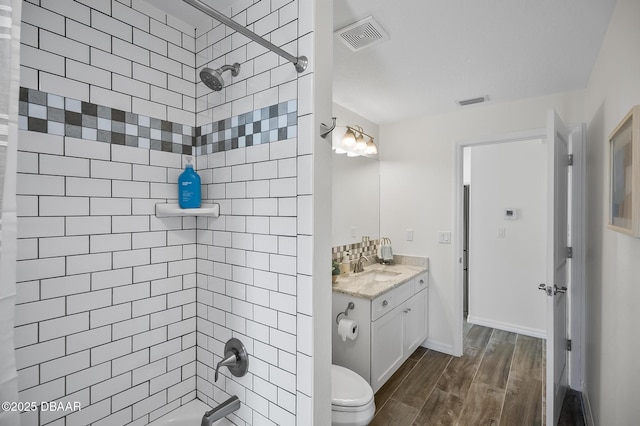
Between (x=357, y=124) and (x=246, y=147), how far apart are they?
6.55ft

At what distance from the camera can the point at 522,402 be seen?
7.27 feet

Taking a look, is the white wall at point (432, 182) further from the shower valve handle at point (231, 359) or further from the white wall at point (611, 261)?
the shower valve handle at point (231, 359)

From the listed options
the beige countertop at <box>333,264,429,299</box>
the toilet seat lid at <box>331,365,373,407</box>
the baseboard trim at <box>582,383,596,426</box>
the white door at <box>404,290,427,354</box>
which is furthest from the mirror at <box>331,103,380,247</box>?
the baseboard trim at <box>582,383,596,426</box>

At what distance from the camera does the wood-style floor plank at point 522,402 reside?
2033 millimetres

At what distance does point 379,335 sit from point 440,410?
2.15ft

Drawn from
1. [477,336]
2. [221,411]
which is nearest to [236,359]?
[221,411]

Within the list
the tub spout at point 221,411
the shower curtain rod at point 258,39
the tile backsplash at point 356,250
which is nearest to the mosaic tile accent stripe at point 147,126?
the shower curtain rod at point 258,39

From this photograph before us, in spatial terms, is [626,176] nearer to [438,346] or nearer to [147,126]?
[147,126]

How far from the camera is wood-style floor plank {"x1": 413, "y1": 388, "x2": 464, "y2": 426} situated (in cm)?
203

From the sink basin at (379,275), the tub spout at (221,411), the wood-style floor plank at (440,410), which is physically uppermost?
the sink basin at (379,275)

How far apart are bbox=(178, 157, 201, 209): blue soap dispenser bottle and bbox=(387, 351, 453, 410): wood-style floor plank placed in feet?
6.92

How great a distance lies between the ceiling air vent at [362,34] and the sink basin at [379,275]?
1852mm

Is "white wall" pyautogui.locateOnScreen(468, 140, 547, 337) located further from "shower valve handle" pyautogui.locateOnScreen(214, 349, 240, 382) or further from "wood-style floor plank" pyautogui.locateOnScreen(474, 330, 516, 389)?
"shower valve handle" pyautogui.locateOnScreen(214, 349, 240, 382)

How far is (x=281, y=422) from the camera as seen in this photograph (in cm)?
116
